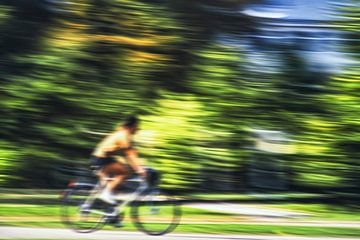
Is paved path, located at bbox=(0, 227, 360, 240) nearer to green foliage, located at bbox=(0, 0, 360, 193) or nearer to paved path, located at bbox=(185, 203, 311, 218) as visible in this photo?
paved path, located at bbox=(185, 203, 311, 218)

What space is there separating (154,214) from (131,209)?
0.95ft

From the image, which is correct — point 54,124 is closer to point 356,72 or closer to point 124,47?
point 124,47

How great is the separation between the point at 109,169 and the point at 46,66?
3353 mm

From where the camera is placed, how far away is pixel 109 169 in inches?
278

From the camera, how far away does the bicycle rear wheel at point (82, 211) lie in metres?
7.03

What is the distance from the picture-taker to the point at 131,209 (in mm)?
7035

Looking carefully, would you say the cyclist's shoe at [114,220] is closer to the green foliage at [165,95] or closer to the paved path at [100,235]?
the paved path at [100,235]

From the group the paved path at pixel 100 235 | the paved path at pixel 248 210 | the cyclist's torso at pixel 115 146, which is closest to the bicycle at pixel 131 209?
the paved path at pixel 100 235

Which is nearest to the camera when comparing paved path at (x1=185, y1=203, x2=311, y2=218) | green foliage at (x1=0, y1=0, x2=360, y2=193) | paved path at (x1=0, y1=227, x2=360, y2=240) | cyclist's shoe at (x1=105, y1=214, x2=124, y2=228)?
paved path at (x1=0, y1=227, x2=360, y2=240)


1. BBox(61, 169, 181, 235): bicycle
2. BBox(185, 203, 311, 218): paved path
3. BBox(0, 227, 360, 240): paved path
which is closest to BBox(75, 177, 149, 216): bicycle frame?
BBox(61, 169, 181, 235): bicycle

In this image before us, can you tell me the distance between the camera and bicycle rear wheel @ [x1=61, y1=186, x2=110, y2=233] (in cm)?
703

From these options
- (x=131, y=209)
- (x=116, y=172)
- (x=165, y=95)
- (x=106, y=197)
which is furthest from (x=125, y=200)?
(x=165, y=95)

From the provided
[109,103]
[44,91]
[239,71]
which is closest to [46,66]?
[44,91]

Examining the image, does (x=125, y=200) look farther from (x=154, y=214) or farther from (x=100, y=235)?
(x=100, y=235)
